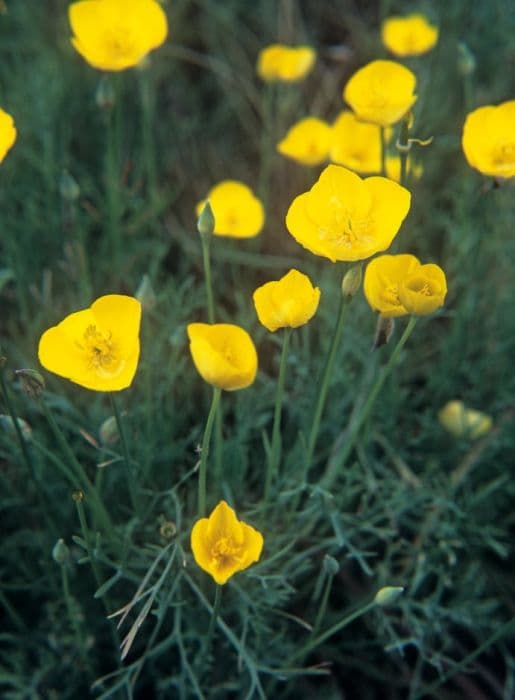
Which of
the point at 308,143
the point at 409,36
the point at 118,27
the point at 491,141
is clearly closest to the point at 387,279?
the point at 491,141

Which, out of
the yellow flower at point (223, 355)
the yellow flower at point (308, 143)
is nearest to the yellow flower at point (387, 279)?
the yellow flower at point (223, 355)

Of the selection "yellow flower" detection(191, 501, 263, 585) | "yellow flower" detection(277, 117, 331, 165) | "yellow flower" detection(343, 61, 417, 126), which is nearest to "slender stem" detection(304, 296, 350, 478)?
"yellow flower" detection(191, 501, 263, 585)

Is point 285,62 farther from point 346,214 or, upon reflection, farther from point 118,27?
point 346,214

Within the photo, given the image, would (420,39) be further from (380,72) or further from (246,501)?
(246,501)

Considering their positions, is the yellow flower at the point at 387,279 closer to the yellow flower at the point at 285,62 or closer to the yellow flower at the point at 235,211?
the yellow flower at the point at 235,211

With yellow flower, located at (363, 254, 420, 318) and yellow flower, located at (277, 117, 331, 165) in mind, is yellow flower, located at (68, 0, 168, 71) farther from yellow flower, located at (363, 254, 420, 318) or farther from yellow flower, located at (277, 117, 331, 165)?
yellow flower, located at (363, 254, 420, 318)

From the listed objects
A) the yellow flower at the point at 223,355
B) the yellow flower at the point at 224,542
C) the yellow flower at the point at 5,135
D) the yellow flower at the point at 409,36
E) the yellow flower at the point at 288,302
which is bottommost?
the yellow flower at the point at 224,542
